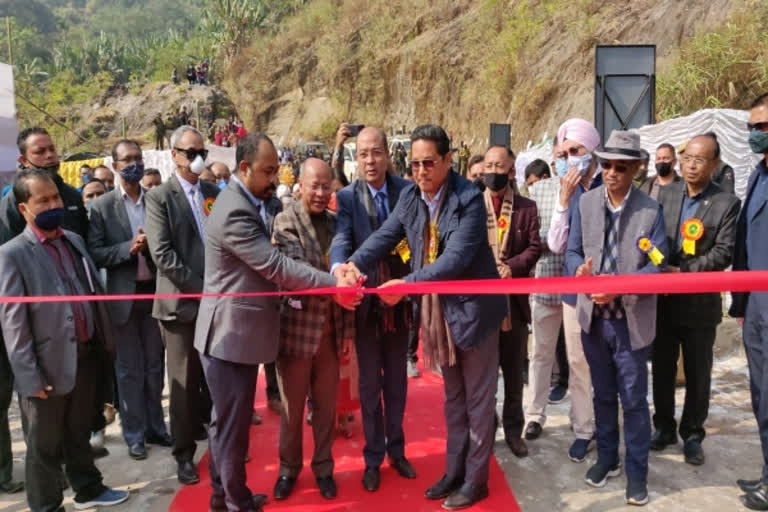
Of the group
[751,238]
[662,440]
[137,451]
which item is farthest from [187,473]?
[751,238]

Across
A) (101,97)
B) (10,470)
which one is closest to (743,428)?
(10,470)

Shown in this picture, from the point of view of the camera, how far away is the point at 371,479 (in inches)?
142

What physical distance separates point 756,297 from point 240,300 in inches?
112

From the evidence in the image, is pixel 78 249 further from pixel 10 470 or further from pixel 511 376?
pixel 511 376

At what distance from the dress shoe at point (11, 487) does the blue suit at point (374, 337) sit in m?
2.12

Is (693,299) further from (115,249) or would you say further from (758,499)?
(115,249)

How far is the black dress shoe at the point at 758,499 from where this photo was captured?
129 inches

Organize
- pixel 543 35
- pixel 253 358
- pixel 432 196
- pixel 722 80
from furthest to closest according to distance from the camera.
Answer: pixel 543 35 → pixel 722 80 → pixel 432 196 → pixel 253 358

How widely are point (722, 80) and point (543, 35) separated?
9.12m

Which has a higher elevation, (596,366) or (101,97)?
(101,97)

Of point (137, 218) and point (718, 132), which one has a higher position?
point (718, 132)

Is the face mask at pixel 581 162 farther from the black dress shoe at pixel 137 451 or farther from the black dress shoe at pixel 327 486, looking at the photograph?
the black dress shoe at pixel 137 451

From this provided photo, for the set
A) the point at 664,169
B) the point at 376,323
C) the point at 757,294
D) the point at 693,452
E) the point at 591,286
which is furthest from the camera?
the point at 664,169

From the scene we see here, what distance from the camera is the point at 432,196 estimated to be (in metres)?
3.33
